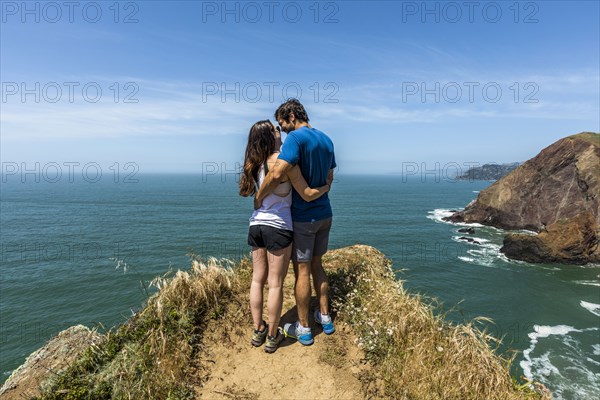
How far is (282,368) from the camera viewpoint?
4535 mm

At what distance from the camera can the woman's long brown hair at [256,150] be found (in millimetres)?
4250

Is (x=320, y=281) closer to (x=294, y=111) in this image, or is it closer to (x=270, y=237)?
(x=270, y=237)

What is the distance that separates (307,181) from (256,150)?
0.80 m

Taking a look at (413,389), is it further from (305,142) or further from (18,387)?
(18,387)

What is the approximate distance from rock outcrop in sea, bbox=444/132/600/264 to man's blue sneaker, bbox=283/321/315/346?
35592mm

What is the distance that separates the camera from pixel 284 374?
444 centimetres

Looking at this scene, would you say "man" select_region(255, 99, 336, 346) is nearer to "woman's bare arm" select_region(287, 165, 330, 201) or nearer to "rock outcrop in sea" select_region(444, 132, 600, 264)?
"woman's bare arm" select_region(287, 165, 330, 201)

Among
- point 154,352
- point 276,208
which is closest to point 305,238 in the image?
point 276,208

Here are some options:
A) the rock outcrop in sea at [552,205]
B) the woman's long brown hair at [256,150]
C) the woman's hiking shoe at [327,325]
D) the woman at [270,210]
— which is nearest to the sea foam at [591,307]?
the rock outcrop in sea at [552,205]

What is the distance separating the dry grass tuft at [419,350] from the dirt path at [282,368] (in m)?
0.35

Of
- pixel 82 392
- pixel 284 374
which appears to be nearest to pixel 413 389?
pixel 284 374

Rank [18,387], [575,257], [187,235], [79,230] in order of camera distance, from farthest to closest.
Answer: [79,230] < [187,235] < [575,257] < [18,387]

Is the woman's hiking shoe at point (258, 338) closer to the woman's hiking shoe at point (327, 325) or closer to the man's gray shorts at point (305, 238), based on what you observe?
the woman's hiking shoe at point (327, 325)

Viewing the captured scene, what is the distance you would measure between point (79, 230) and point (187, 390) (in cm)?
5268
